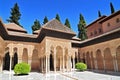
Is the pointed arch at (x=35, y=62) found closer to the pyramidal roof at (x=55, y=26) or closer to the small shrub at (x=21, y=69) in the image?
the small shrub at (x=21, y=69)

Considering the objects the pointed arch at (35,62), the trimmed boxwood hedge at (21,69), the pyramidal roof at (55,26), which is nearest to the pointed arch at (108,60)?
the pyramidal roof at (55,26)

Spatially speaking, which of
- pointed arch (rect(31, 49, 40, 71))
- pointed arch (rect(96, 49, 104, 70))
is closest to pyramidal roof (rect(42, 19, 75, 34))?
pointed arch (rect(31, 49, 40, 71))

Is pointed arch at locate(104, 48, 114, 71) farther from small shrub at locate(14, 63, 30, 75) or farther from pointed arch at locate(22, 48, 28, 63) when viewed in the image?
pointed arch at locate(22, 48, 28, 63)

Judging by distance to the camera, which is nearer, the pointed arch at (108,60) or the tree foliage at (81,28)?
the pointed arch at (108,60)

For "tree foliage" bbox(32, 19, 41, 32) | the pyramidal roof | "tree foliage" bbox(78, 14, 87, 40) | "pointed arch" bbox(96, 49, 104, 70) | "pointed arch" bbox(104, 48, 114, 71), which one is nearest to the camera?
the pyramidal roof

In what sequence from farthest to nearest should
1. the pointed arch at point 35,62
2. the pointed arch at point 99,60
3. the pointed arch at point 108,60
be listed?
the pointed arch at point 99,60 → the pointed arch at point 35,62 → the pointed arch at point 108,60

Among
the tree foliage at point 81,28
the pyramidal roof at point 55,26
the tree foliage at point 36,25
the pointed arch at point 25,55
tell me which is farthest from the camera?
the tree foliage at point 36,25

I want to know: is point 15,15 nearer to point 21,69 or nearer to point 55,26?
point 55,26

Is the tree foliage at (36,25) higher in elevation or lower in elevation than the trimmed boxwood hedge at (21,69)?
higher

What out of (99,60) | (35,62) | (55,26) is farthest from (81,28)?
(35,62)

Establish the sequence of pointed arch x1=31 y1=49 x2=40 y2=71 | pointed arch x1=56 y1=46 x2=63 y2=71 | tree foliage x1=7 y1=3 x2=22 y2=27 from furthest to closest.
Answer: tree foliage x1=7 y1=3 x2=22 y2=27 → pointed arch x1=31 y1=49 x2=40 y2=71 → pointed arch x1=56 y1=46 x2=63 y2=71

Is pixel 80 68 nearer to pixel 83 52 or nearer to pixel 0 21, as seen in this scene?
pixel 83 52

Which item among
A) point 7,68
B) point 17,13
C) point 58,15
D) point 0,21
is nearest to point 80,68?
point 7,68

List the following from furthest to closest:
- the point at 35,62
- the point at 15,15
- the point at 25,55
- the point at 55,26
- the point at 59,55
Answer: the point at 15,15 → the point at 35,62 → the point at 25,55 → the point at 59,55 → the point at 55,26
